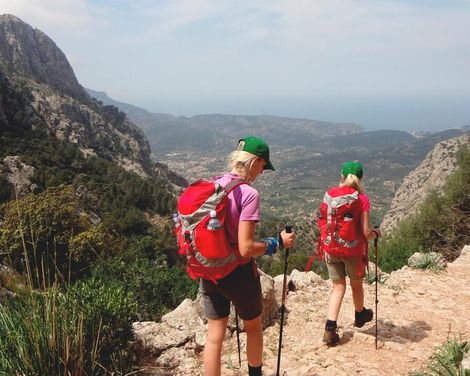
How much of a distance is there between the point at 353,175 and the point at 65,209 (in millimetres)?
23709

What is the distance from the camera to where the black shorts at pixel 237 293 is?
3.07 metres

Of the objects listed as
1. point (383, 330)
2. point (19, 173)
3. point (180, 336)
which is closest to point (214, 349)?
point (180, 336)

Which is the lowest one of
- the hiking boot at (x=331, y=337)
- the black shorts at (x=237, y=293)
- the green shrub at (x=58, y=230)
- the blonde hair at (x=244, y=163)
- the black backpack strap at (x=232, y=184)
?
the green shrub at (x=58, y=230)

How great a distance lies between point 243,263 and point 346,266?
2142 millimetres

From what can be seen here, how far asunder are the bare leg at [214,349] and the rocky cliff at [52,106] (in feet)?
182

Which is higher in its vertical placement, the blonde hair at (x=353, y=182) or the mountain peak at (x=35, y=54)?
the mountain peak at (x=35, y=54)

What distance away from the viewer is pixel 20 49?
10094 centimetres

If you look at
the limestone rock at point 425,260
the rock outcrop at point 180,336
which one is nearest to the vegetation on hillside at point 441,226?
the limestone rock at point 425,260

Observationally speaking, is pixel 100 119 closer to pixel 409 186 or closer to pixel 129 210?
pixel 129 210

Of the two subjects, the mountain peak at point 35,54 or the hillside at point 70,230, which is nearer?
the hillside at point 70,230

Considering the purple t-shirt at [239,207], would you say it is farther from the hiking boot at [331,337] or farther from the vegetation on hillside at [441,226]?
the vegetation on hillside at [441,226]

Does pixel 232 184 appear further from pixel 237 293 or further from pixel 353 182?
pixel 353 182

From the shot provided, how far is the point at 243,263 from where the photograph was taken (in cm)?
306

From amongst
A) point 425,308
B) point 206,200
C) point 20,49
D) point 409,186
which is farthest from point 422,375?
point 20,49
